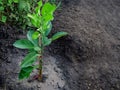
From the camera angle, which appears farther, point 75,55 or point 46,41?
point 75,55

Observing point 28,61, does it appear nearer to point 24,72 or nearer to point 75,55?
point 24,72

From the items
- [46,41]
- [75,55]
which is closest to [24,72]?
[46,41]

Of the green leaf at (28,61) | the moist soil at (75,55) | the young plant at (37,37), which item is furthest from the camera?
the moist soil at (75,55)

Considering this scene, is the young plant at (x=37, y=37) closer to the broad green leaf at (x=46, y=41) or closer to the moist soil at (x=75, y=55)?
the broad green leaf at (x=46, y=41)

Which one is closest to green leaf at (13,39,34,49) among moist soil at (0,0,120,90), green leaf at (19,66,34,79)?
green leaf at (19,66,34,79)

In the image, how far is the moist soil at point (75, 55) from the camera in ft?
7.26

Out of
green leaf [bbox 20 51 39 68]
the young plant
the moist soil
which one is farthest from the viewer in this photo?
the moist soil

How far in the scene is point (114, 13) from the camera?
2990 millimetres

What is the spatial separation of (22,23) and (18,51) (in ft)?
1.09

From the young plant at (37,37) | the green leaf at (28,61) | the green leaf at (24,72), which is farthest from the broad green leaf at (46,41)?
the green leaf at (24,72)

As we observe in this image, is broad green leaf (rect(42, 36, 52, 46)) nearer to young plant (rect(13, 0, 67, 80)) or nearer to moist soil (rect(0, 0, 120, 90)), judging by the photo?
young plant (rect(13, 0, 67, 80))

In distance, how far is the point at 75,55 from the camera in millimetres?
2418

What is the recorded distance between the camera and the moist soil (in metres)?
2.21

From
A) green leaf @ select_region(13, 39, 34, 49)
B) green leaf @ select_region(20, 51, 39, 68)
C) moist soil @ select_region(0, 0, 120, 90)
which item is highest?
green leaf @ select_region(13, 39, 34, 49)
